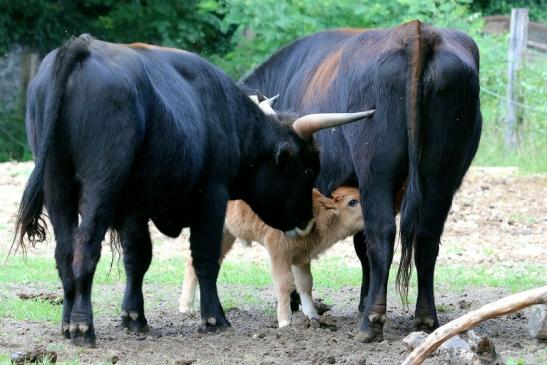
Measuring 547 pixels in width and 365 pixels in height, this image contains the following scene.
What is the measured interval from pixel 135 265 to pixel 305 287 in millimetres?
1317

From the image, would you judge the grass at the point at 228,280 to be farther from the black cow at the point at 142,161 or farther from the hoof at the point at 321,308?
the black cow at the point at 142,161

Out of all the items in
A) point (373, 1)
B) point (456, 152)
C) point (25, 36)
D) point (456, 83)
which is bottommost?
point (25, 36)

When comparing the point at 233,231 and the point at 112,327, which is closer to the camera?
the point at 112,327

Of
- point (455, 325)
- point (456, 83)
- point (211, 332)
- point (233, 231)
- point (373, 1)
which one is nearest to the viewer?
point (455, 325)

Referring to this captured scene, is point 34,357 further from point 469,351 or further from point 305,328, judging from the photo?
point 469,351

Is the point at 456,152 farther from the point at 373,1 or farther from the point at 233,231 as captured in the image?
the point at 373,1

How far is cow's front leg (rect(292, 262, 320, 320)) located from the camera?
26.3 ft

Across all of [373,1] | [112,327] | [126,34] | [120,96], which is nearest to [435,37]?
[120,96]

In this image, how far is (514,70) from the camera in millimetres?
17734

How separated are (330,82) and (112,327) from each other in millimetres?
2377

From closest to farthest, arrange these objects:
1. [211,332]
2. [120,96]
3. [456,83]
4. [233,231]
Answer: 1. [120,96]
2. [456,83]
3. [211,332]
4. [233,231]

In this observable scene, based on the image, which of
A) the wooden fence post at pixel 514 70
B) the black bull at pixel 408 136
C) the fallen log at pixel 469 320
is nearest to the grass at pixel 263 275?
the black bull at pixel 408 136

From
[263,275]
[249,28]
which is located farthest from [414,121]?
[249,28]

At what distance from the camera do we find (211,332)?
24.5 feet
